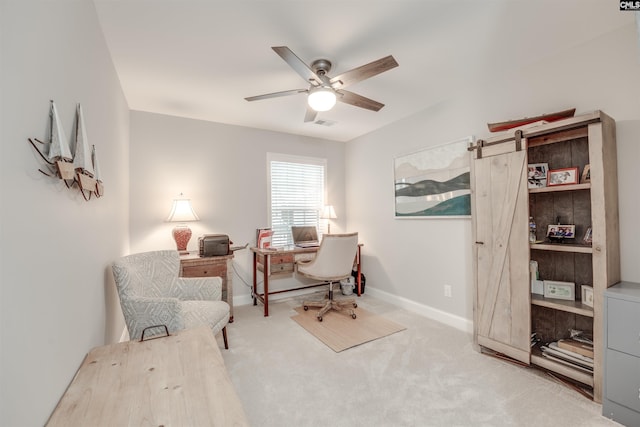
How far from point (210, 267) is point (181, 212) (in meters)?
0.75

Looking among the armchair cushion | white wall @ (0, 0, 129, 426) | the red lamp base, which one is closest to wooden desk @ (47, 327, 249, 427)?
white wall @ (0, 0, 129, 426)

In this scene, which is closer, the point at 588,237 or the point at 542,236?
the point at 588,237

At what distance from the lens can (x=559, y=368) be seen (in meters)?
1.90

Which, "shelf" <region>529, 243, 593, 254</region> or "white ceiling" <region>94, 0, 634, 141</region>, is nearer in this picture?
"white ceiling" <region>94, 0, 634, 141</region>

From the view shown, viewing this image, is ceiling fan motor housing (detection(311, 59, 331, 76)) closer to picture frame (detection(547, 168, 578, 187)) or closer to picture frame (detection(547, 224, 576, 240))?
picture frame (detection(547, 168, 578, 187))

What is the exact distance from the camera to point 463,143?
111 inches

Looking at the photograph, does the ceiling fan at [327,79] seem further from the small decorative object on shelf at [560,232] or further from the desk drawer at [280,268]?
the desk drawer at [280,268]

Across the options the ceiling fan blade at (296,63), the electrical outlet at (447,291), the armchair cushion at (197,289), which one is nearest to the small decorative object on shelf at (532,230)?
the electrical outlet at (447,291)

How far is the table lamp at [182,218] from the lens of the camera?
3.15 meters

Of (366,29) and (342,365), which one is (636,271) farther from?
(366,29)

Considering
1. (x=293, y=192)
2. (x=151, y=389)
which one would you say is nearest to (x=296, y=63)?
(x=151, y=389)

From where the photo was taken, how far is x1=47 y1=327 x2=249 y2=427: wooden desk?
3.00 ft

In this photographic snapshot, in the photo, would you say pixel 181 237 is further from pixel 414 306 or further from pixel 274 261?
pixel 414 306

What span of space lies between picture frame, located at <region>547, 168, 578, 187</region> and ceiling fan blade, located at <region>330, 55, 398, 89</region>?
1.47 m
